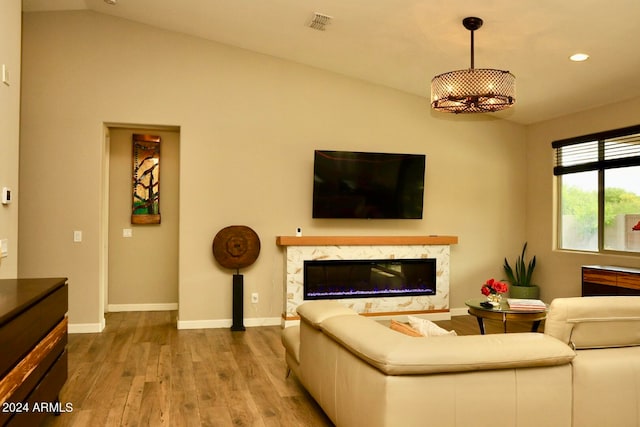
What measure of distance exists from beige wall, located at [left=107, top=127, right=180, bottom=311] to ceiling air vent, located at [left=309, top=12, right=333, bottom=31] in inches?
109

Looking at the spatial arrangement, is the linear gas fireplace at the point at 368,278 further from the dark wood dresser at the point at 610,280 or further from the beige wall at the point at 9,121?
the beige wall at the point at 9,121

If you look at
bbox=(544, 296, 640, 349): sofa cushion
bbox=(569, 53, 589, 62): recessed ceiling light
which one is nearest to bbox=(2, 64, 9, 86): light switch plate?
bbox=(544, 296, 640, 349): sofa cushion

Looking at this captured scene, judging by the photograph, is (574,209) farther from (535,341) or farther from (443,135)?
(535,341)

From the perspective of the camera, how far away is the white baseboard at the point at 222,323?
19.1ft

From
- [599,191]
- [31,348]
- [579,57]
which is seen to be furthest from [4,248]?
[599,191]

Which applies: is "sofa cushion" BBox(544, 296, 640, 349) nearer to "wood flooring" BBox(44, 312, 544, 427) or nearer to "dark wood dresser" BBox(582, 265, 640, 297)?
"wood flooring" BBox(44, 312, 544, 427)

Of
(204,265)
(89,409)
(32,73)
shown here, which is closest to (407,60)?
(204,265)

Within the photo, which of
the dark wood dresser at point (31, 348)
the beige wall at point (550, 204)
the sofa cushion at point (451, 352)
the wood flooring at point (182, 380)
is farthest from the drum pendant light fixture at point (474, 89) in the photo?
the dark wood dresser at point (31, 348)

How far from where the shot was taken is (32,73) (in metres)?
5.45

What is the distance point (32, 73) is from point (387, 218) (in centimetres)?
418

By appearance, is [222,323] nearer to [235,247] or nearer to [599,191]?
[235,247]

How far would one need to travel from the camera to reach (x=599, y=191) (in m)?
6.01

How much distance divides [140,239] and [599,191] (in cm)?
565

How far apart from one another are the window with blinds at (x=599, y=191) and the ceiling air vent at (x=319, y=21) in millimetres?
3357
